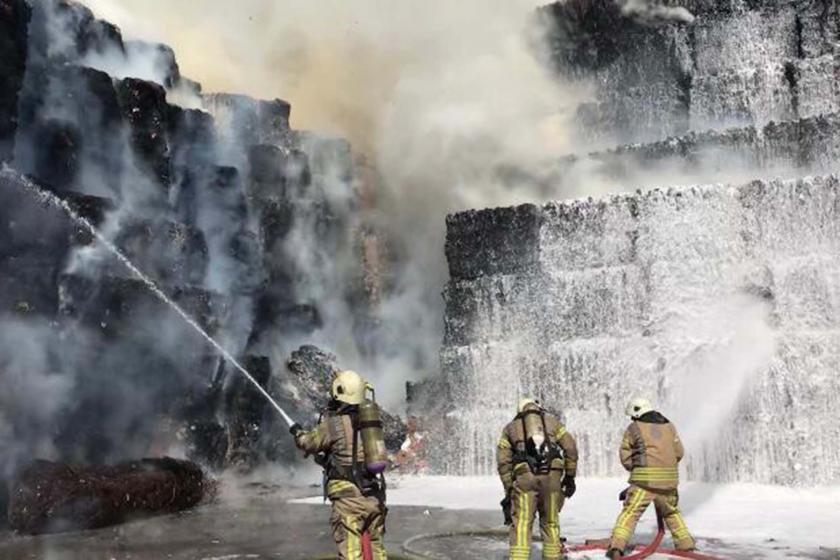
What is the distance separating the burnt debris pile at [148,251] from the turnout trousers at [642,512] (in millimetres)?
10949

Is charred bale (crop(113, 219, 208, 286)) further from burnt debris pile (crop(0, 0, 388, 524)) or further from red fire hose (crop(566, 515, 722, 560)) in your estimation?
red fire hose (crop(566, 515, 722, 560))

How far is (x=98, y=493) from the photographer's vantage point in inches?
569

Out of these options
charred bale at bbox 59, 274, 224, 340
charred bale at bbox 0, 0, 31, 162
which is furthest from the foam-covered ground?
charred bale at bbox 0, 0, 31, 162

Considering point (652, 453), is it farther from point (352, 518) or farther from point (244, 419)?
point (244, 419)

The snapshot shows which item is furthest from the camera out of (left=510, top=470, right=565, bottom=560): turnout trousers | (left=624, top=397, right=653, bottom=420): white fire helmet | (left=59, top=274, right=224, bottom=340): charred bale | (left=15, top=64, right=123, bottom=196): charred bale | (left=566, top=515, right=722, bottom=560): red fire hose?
(left=15, top=64, right=123, bottom=196): charred bale

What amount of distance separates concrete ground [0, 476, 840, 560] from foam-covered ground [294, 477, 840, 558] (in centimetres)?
25

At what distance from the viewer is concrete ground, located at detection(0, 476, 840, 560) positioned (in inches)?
438

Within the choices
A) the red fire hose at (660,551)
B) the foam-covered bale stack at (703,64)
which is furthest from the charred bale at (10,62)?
the foam-covered bale stack at (703,64)

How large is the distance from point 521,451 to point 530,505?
0.50m

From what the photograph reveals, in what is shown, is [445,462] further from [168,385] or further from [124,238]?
[124,238]

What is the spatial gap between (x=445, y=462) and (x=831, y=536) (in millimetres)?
11970

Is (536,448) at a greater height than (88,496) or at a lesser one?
greater

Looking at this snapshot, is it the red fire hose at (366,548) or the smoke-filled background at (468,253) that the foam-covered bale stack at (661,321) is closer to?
the smoke-filled background at (468,253)

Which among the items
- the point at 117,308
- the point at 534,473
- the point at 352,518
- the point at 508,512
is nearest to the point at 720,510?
→ the point at 508,512
